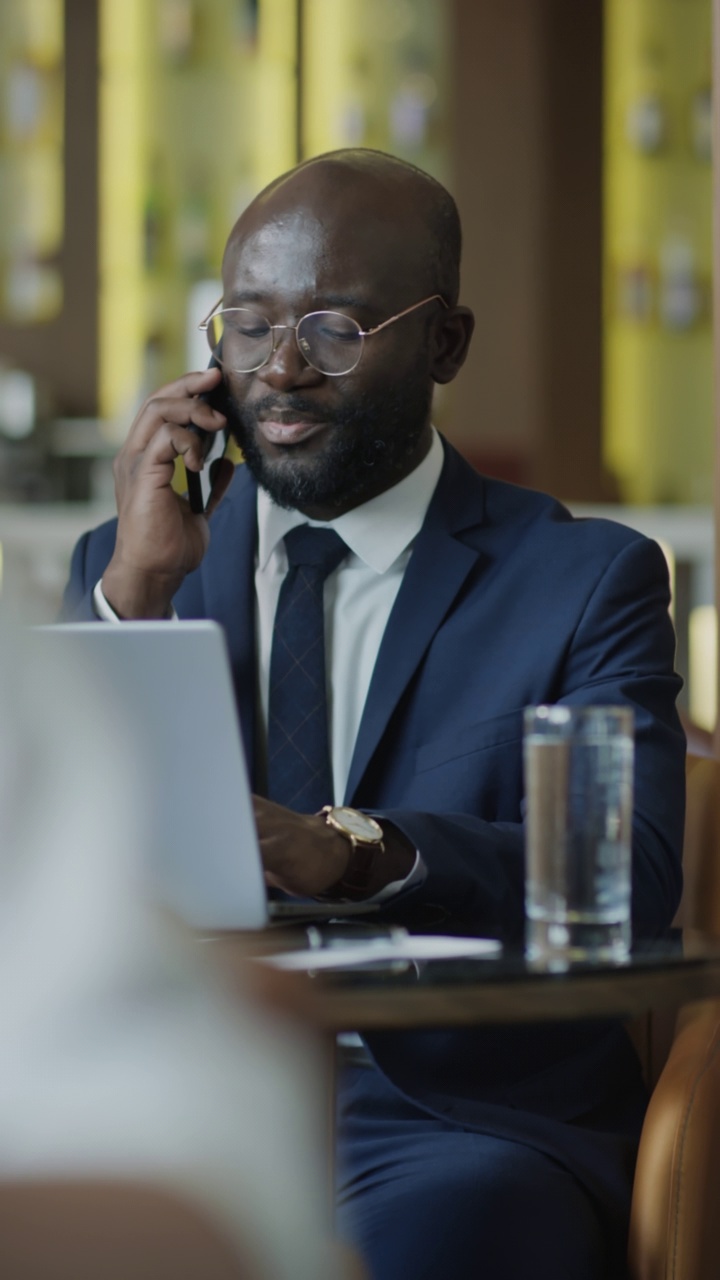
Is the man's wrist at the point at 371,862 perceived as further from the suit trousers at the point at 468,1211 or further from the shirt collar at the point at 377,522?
the shirt collar at the point at 377,522

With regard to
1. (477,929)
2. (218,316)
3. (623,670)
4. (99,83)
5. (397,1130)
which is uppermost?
(99,83)

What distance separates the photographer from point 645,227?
17.7ft

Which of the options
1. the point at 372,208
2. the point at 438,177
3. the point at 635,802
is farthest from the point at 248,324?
the point at 438,177

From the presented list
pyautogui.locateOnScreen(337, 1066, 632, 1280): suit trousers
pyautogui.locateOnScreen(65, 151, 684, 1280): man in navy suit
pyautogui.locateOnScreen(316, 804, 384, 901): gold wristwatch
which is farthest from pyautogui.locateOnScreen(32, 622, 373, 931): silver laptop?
pyautogui.locateOnScreen(337, 1066, 632, 1280): suit trousers

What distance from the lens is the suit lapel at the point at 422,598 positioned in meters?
1.58

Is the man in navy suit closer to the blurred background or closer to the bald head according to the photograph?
the bald head

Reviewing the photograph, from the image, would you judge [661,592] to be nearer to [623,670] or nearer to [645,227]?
[623,670]

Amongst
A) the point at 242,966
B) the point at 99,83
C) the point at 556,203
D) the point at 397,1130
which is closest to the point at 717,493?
the point at 397,1130

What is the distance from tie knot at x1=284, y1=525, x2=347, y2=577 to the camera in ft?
5.59

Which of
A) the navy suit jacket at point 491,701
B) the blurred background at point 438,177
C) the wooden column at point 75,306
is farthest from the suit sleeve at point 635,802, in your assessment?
the wooden column at point 75,306

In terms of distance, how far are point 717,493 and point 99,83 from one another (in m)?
3.75

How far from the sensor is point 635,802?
1417mm

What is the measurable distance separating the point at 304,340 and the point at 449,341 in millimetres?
244

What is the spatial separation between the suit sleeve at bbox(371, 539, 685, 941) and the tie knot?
0.86 ft
